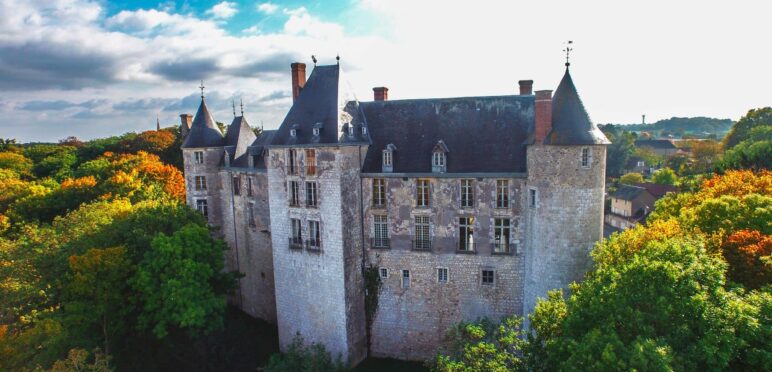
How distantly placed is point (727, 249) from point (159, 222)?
33838 mm

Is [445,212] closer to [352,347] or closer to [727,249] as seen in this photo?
[352,347]

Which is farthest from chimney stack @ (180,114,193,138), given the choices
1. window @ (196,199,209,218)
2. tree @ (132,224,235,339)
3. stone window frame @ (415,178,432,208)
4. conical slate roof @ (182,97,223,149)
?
stone window frame @ (415,178,432,208)

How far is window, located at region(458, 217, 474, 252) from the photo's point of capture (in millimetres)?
29359

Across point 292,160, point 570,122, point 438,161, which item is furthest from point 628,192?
point 292,160

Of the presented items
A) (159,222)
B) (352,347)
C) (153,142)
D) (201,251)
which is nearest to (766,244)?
(352,347)

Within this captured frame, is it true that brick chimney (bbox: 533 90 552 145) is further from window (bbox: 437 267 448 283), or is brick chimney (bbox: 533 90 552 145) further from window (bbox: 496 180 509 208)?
window (bbox: 437 267 448 283)

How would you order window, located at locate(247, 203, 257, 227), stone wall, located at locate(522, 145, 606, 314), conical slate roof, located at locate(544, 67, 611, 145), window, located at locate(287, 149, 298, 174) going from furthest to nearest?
1. window, located at locate(247, 203, 257, 227)
2. window, located at locate(287, 149, 298, 174)
3. stone wall, located at locate(522, 145, 606, 314)
4. conical slate roof, located at locate(544, 67, 611, 145)

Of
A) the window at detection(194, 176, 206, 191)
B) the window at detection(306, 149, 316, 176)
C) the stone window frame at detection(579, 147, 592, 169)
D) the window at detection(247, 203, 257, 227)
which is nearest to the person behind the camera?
the stone window frame at detection(579, 147, 592, 169)

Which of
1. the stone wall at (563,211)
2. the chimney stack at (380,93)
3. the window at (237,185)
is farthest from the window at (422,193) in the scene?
the window at (237,185)

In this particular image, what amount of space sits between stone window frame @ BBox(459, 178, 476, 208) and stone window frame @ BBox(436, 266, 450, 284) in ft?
14.5

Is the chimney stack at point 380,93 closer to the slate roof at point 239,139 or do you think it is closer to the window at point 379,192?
the window at point 379,192

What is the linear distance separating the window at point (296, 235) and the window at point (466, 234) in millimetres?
10393

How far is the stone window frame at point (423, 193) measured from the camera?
2973cm

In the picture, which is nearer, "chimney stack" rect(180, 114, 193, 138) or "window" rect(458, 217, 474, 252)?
"window" rect(458, 217, 474, 252)
